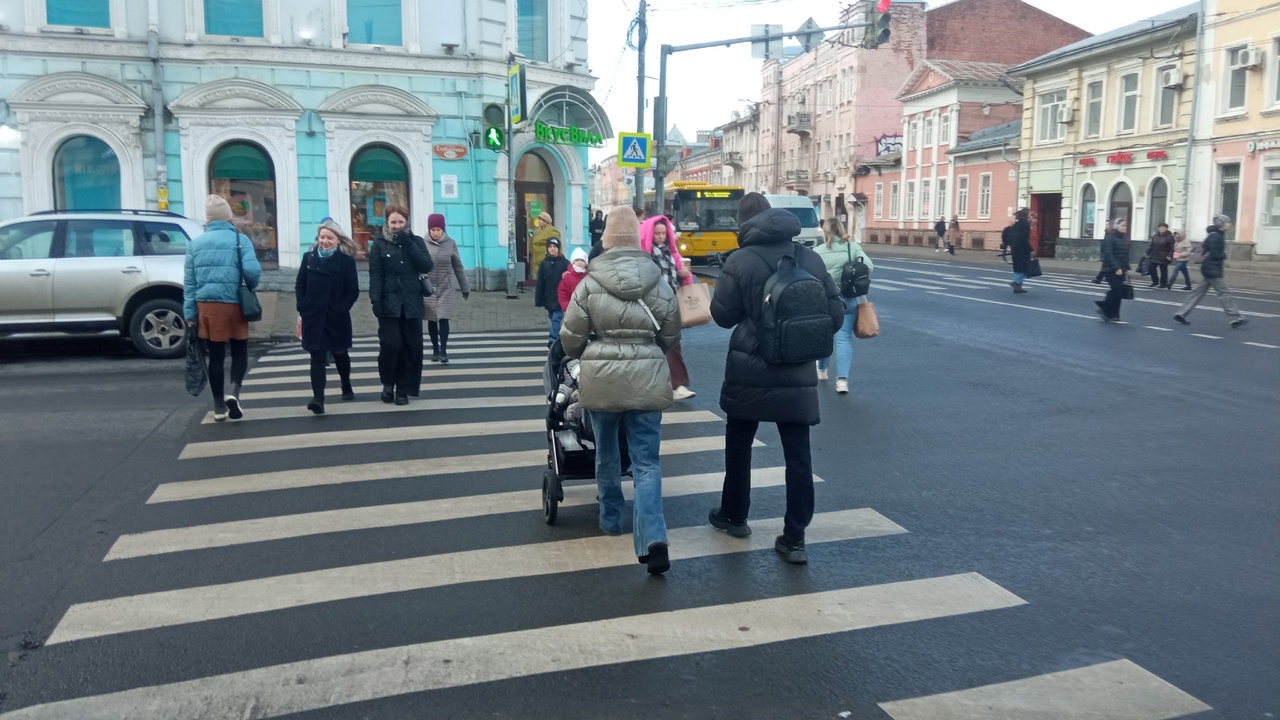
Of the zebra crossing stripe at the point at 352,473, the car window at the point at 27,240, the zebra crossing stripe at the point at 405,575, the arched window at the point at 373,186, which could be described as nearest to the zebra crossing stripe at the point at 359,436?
the zebra crossing stripe at the point at 352,473

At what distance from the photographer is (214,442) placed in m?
8.06

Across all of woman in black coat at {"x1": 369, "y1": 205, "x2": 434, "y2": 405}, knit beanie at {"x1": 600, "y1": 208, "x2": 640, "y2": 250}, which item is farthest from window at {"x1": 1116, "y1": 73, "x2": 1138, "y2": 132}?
knit beanie at {"x1": 600, "y1": 208, "x2": 640, "y2": 250}

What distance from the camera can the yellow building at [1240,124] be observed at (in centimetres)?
3127

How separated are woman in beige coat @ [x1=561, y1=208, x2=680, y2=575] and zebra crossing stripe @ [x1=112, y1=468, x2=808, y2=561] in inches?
52.0

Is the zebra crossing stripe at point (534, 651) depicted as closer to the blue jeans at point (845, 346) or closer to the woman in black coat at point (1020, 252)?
the blue jeans at point (845, 346)

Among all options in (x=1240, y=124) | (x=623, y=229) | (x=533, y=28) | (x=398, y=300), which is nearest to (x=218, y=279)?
(x=398, y=300)

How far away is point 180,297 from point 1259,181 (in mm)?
31256

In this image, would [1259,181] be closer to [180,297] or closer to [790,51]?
[180,297]

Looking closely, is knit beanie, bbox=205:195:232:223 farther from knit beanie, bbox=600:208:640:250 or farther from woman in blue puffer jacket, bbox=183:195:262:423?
knit beanie, bbox=600:208:640:250

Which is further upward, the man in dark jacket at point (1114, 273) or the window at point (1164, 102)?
the window at point (1164, 102)

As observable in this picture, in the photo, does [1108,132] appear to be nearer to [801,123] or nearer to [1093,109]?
[1093,109]

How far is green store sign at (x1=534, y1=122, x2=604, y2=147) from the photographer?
22016 mm

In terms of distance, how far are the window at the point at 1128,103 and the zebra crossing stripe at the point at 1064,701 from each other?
39.0m

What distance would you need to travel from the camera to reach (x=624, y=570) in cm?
518
